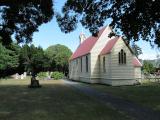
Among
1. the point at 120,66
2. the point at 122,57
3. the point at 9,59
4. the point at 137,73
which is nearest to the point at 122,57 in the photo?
the point at 122,57

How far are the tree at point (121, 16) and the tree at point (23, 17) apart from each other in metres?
2.33

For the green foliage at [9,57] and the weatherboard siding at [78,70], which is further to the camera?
the green foliage at [9,57]

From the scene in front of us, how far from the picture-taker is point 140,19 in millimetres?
24359

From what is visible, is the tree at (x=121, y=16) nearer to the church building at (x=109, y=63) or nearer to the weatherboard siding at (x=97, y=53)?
the church building at (x=109, y=63)

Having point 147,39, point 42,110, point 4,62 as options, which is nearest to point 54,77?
point 4,62

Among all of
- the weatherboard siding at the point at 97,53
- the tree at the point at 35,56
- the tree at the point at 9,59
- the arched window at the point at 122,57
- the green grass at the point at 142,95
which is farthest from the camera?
the tree at the point at 35,56

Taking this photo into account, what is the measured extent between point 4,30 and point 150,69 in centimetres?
9008

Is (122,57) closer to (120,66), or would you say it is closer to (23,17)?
(120,66)

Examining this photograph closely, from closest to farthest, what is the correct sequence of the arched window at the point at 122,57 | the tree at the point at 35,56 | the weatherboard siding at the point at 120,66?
the weatherboard siding at the point at 120,66, the arched window at the point at 122,57, the tree at the point at 35,56

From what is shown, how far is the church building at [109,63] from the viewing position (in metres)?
45.3

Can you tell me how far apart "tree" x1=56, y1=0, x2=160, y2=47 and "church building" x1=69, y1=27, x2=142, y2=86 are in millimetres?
16653

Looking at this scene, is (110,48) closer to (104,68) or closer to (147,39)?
(104,68)

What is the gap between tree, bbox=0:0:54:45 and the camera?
21.7 metres

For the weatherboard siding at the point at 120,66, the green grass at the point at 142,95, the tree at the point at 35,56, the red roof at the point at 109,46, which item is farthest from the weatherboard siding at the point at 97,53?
the tree at the point at 35,56
